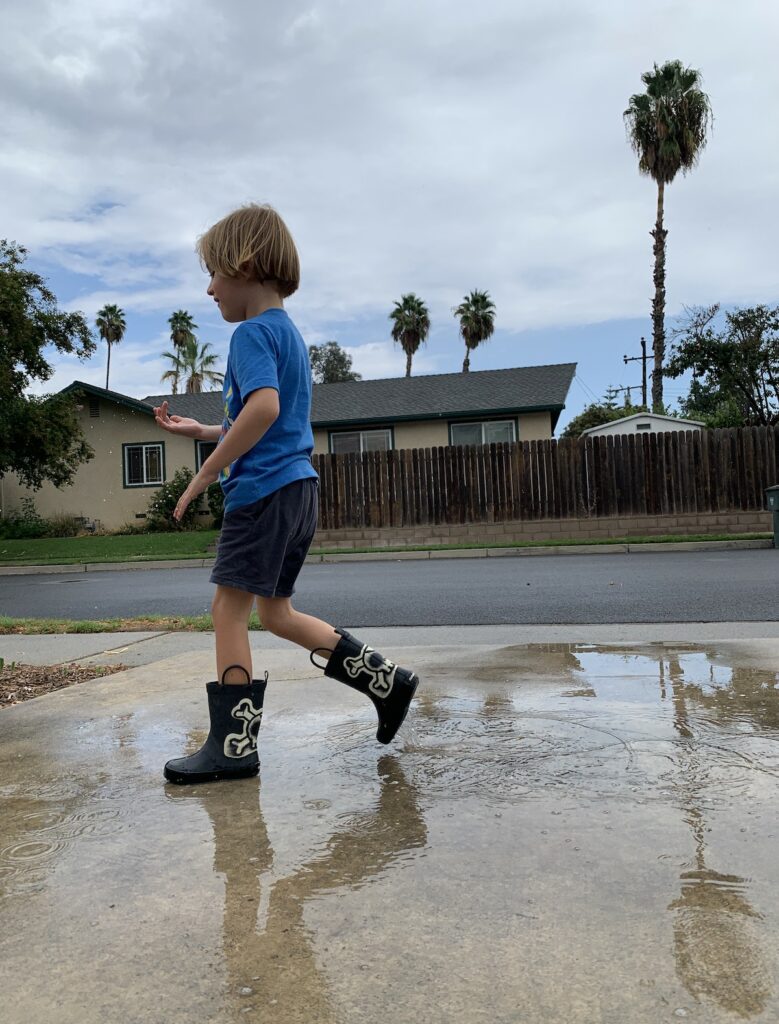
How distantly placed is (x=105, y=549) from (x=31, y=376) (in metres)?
6.20

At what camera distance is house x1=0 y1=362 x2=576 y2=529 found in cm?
2698

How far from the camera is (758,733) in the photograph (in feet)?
9.53

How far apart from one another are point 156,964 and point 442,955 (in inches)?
20.1

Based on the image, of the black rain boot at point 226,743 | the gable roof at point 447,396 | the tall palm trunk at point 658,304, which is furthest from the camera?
the tall palm trunk at point 658,304

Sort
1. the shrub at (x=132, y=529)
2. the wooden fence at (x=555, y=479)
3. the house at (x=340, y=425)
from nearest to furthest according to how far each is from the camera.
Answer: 1. the wooden fence at (x=555, y=479)
2. the house at (x=340, y=425)
3. the shrub at (x=132, y=529)

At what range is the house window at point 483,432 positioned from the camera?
2689cm

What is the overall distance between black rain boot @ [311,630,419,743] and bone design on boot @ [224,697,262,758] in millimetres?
343

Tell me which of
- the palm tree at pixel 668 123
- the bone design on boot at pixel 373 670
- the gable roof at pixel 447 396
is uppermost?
the palm tree at pixel 668 123

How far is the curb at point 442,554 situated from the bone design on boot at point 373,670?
13458 mm

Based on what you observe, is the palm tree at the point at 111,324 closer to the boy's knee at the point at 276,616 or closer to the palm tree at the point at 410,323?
the palm tree at the point at 410,323

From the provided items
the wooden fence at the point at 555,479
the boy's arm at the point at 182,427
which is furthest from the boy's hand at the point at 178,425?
the wooden fence at the point at 555,479

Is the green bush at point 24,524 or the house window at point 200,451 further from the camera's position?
the house window at point 200,451

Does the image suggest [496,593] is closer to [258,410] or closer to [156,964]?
[258,410]

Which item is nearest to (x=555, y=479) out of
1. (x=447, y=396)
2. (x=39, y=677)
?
(x=447, y=396)
